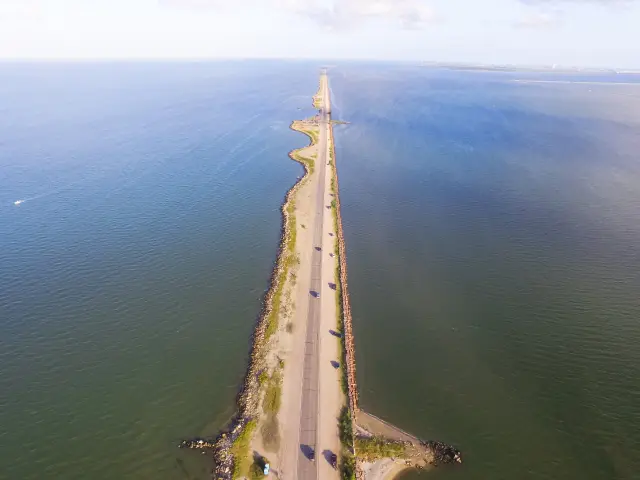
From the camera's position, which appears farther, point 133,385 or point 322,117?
point 322,117

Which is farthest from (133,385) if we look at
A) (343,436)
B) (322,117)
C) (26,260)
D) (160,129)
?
(322,117)

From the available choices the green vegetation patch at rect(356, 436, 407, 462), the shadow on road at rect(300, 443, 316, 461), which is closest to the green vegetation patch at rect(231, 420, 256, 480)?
the shadow on road at rect(300, 443, 316, 461)

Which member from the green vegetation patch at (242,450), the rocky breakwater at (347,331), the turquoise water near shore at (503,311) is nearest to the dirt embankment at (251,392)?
the green vegetation patch at (242,450)

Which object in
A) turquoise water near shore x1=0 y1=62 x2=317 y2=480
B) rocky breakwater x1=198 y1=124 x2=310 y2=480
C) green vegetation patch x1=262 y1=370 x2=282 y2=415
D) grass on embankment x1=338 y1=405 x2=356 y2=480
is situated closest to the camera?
grass on embankment x1=338 y1=405 x2=356 y2=480

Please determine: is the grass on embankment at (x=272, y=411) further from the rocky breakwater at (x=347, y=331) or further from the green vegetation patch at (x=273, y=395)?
the rocky breakwater at (x=347, y=331)

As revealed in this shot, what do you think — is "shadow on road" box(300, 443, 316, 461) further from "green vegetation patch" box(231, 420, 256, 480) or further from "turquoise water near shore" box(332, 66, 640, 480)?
"turquoise water near shore" box(332, 66, 640, 480)

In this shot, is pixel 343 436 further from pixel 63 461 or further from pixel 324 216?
pixel 324 216

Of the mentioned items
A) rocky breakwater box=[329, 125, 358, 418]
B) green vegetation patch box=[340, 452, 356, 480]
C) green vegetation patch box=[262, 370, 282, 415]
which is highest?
rocky breakwater box=[329, 125, 358, 418]
